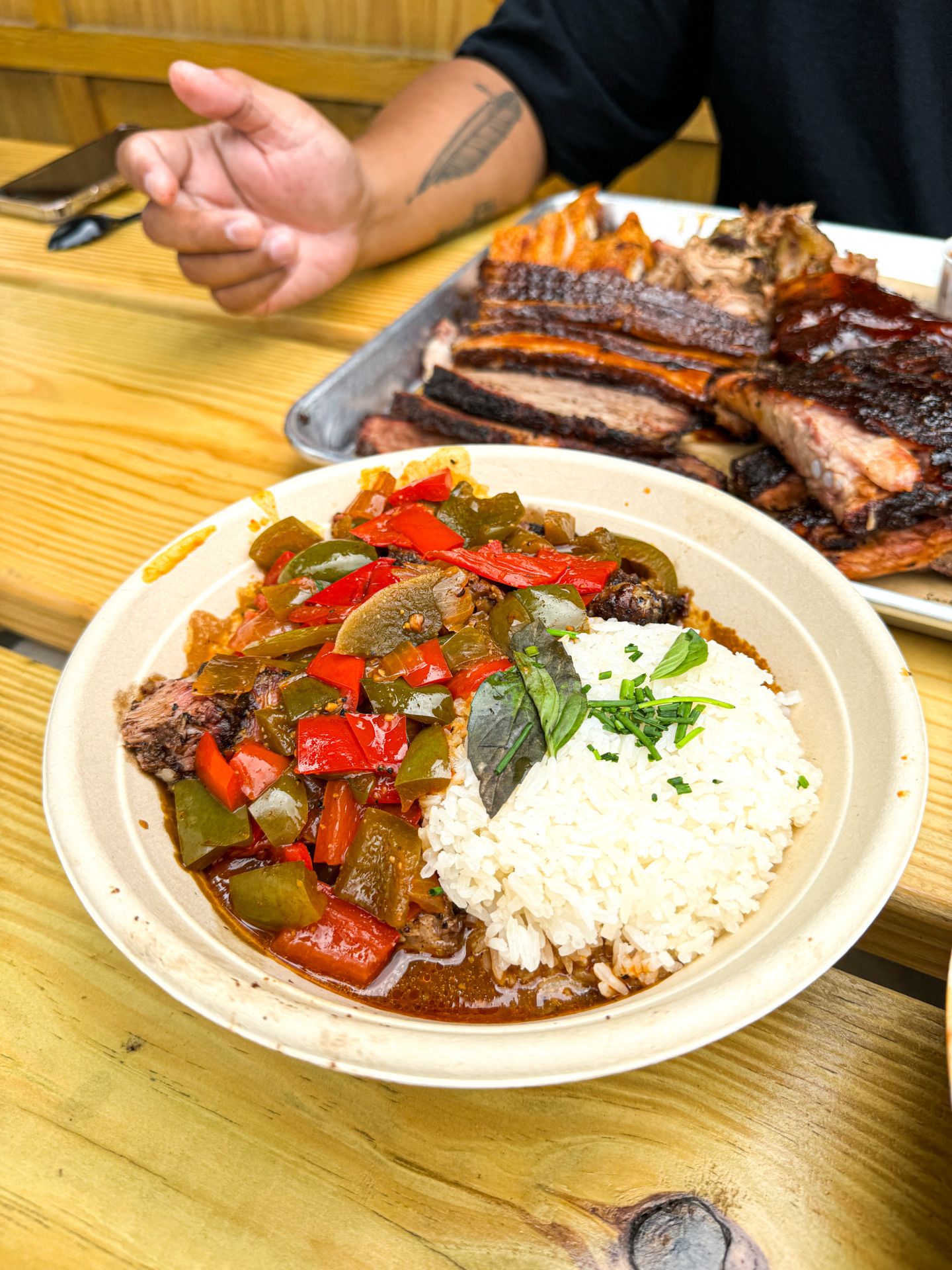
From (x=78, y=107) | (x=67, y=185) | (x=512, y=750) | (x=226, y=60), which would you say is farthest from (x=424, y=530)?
(x=78, y=107)

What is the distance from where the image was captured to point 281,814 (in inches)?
54.1

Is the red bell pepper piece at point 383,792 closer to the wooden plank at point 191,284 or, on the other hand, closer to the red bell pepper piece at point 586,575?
the red bell pepper piece at point 586,575

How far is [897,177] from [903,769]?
2.98m

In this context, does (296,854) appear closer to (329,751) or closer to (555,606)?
(329,751)

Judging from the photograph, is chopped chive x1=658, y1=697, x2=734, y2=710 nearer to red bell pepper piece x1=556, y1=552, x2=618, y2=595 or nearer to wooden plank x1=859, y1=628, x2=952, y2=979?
red bell pepper piece x1=556, y1=552, x2=618, y2=595

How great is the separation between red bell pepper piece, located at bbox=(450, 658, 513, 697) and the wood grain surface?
630 millimetres

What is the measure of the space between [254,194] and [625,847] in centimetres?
263

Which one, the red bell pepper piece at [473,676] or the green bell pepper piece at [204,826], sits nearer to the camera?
the green bell pepper piece at [204,826]

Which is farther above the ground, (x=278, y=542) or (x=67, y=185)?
(x=67, y=185)

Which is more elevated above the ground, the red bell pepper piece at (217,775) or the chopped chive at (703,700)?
the chopped chive at (703,700)

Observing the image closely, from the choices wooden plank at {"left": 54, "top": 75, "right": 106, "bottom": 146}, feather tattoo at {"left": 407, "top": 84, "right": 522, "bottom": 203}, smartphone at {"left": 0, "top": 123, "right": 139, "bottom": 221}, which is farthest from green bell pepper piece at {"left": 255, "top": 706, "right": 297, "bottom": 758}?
wooden plank at {"left": 54, "top": 75, "right": 106, "bottom": 146}

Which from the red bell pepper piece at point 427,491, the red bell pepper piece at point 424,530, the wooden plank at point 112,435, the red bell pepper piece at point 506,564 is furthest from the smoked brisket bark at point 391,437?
the red bell pepper piece at point 506,564

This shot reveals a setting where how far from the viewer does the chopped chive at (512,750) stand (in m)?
1.36

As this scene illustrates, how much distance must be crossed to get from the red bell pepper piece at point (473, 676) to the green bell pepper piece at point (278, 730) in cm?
29
